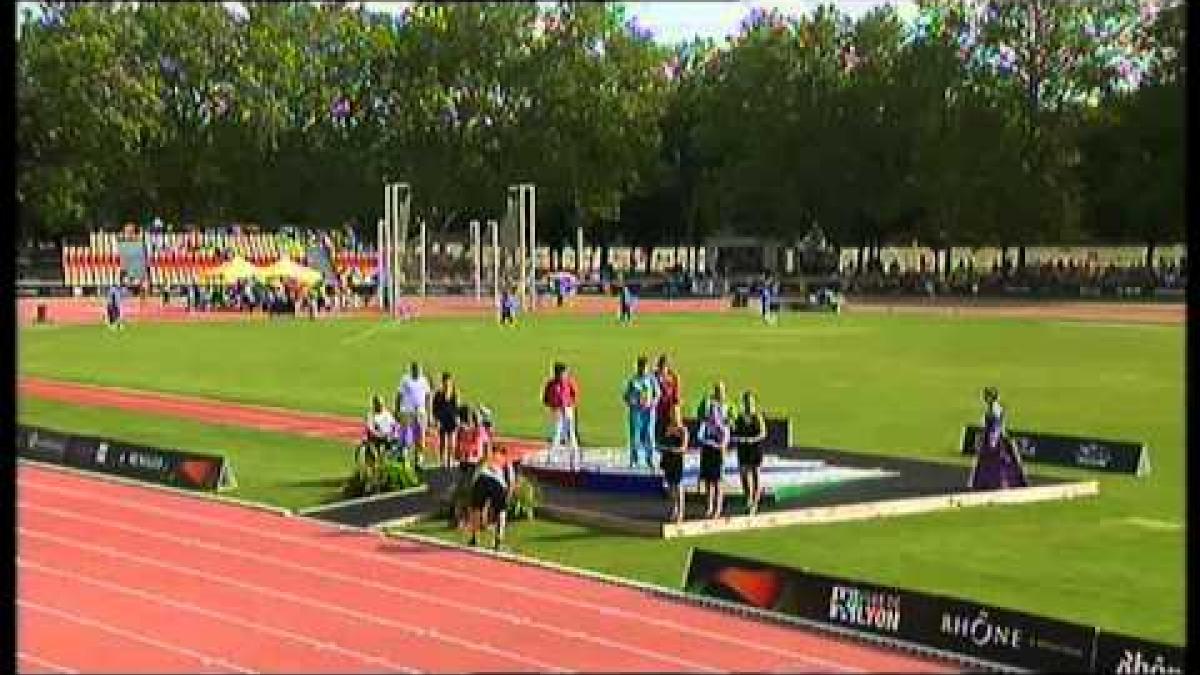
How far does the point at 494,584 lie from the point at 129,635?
3454mm

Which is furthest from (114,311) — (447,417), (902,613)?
(902,613)

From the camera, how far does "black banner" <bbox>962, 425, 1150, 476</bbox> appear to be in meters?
23.0

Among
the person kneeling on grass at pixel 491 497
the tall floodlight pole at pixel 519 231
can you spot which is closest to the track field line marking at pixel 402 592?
the person kneeling on grass at pixel 491 497

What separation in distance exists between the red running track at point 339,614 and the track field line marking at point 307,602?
21 millimetres

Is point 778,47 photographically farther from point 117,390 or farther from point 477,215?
point 117,390

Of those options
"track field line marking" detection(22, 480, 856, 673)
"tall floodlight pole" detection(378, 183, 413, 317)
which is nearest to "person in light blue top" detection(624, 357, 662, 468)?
"track field line marking" detection(22, 480, 856, 673)

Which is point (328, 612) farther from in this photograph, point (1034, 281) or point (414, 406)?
point (1034, 281)

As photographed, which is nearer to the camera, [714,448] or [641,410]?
[714,448]

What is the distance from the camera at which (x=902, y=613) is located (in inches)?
522

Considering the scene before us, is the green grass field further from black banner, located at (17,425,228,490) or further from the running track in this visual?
the running track

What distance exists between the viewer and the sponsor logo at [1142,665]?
1134 cm

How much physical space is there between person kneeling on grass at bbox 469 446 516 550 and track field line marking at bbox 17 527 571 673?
2.82 meters

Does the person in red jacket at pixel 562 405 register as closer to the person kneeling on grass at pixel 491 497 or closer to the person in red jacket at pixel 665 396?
the person in red jacket at pixel 665 396

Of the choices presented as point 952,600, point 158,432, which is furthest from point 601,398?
point 952,600
